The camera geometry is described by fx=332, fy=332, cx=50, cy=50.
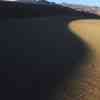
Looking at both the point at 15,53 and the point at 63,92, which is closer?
the point at 63,92

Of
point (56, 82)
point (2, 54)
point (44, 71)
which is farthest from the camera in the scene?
point (2, 54)

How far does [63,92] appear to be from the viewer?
30.5ft

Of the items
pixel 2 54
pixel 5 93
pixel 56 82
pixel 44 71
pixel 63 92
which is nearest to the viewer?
pixel 5 93

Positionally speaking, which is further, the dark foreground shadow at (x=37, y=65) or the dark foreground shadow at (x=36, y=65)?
the dark foreground shadow at (x=37, y=65)

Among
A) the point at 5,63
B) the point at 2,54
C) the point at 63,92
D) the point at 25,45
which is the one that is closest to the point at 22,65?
the point at 5,63

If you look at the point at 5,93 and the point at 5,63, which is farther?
the point at 5,63

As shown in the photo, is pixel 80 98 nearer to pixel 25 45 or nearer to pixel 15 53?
pixel 15 53

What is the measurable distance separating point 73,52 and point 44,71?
476 cm

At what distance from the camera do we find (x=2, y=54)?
13461 millimetres

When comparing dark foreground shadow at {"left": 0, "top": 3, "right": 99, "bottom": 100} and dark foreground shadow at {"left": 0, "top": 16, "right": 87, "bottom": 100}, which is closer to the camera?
dark foreground shadow at {"left": 0, "top": 3, "right": 99, "bottom": 100}

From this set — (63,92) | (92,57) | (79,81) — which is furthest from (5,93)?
(92,57)

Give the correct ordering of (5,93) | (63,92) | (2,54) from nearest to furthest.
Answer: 1. (5,93)
2. (63,92)
3. (2,54)

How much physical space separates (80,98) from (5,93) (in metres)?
1.99

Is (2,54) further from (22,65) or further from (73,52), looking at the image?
(73,52)
